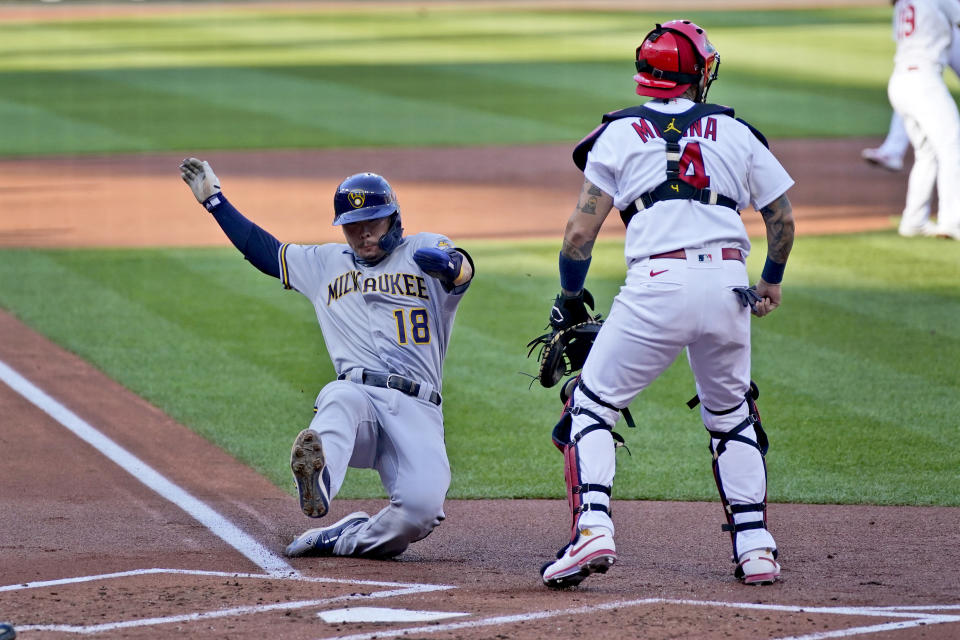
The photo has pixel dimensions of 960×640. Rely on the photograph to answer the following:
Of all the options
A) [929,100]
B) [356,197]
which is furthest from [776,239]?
[929,100]

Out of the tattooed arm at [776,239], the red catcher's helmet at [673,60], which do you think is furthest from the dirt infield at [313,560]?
the red catcher's helmet at [673,60]

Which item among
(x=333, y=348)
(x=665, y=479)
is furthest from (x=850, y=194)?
(x=333, y=348)

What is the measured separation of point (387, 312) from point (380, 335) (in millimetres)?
101

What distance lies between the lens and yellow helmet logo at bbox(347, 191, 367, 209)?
5711 millimetres

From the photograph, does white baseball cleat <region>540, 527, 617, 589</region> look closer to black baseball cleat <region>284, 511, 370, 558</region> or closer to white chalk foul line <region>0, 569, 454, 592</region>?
white chalk foul line <region>0, 569, 454, 592</region>

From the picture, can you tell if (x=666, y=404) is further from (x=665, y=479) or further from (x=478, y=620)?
(x=478, y=620)

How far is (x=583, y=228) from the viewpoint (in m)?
5.17

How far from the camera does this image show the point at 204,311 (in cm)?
1042

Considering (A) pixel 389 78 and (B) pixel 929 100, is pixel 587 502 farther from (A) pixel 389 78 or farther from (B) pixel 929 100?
(A) pixel 389 78

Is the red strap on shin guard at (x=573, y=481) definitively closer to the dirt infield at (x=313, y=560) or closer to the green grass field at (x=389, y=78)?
the dirt infield at (x=313, y=560)

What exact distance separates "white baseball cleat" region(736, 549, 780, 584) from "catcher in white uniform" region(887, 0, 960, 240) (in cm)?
834

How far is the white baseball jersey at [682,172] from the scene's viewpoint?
200 inches

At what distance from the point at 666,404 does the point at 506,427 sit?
1093 mm

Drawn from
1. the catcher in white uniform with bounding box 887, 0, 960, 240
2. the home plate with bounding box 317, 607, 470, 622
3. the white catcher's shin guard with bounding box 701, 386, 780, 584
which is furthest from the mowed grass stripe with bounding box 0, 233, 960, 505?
the home plate with bounding box 317, 607, 470, 622
